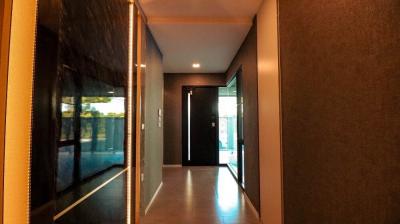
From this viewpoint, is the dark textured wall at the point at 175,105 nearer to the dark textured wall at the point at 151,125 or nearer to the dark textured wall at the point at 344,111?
the dark textured wall at the point at 151,125

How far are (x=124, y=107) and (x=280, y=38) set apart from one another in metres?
1.51

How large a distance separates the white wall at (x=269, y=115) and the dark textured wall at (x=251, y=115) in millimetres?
259

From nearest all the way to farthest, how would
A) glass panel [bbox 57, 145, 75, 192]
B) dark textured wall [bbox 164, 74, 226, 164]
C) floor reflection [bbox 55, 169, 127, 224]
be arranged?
glass panel [bbox 57, 145, 75, 192] → floor reflection [bbox 55, 169, 127, 224] → dark textured wall [bbox 164, 74, 226, 164]

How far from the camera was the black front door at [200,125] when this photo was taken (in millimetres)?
6348

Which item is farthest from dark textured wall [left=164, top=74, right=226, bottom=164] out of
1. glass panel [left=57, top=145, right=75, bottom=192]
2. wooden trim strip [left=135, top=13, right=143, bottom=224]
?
glass panel [left=57, top=145, right=75, bottom=192]

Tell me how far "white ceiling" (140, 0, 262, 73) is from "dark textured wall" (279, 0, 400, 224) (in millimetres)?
1206

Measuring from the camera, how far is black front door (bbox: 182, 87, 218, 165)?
6348 millimetres

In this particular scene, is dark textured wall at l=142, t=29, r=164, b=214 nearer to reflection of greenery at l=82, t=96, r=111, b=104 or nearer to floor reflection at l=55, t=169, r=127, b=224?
floor reflection at l=55, t=169, r=127, b=224

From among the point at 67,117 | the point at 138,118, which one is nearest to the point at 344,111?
the point at 67,117

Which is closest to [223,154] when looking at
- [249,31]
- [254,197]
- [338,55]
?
[254,197]

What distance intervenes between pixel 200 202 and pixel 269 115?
182cm

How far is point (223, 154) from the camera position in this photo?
6477 millimetres

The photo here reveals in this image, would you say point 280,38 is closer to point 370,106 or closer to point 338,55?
point 338,55

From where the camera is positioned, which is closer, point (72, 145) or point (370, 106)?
point (370, 106)
